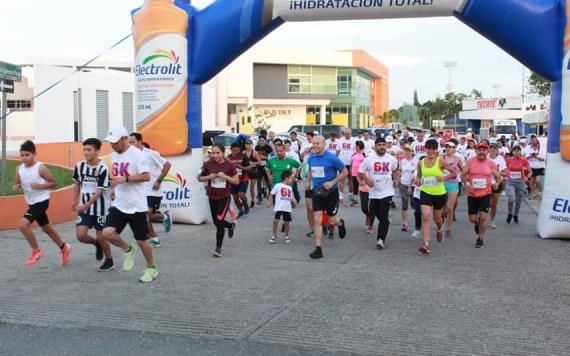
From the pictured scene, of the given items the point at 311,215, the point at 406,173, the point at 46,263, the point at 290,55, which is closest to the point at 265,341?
the point at 46,263

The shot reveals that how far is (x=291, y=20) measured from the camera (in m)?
10.5

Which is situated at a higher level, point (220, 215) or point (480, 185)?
point (480, 185)

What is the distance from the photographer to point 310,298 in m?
6.08

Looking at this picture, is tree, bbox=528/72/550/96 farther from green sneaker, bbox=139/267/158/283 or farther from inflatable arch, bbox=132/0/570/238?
green sneaker, bbox=139/267/158/283

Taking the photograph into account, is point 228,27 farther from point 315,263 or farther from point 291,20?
point 315,263

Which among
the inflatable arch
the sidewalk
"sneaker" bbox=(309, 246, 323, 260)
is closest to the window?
the inflatable arch

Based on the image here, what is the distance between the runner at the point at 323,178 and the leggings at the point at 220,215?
126 centimetres

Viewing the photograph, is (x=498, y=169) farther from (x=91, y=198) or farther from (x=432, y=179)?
(x=91, y=198)

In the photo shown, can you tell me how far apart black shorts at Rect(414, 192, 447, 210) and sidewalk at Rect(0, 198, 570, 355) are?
67 centimetres

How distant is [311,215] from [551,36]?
4.67 metres

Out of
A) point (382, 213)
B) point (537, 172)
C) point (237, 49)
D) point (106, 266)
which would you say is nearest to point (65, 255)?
point (106, 266)

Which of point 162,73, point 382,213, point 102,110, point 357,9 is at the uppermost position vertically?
point 357,9

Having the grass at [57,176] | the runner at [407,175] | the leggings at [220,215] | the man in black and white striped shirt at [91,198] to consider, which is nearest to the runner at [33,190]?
the man in black and white striped shirt at [91,198]

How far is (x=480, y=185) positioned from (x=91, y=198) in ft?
18.7
